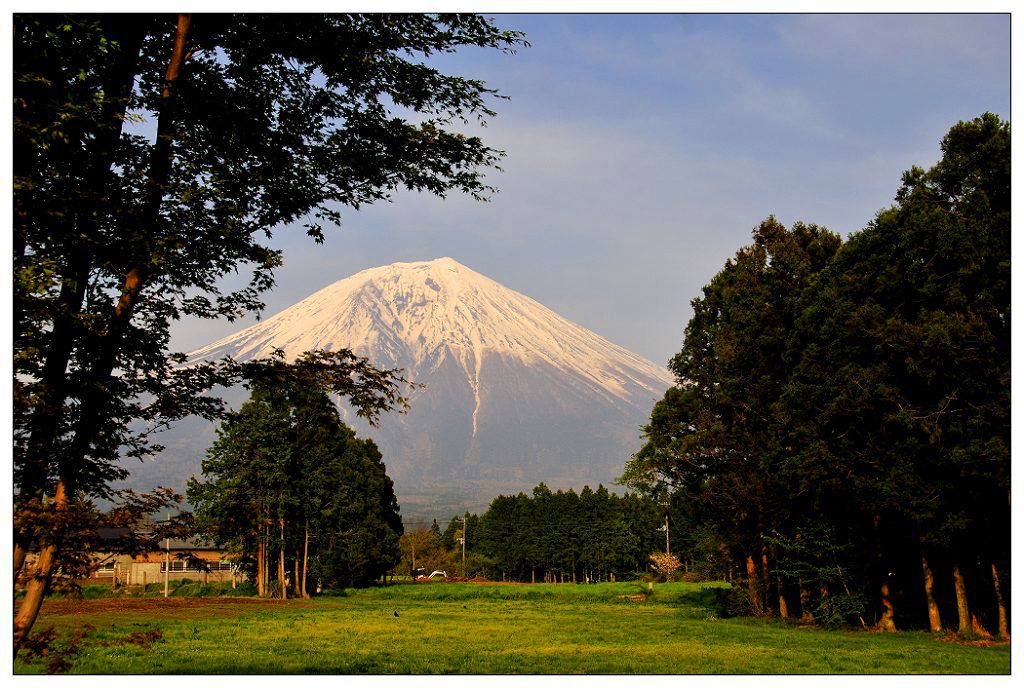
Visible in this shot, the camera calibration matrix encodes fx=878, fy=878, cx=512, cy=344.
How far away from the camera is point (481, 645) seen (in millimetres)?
24797

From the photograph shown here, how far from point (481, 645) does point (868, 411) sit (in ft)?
42.4

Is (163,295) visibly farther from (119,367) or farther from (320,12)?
(320,12)

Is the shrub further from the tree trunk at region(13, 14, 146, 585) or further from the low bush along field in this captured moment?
the tree trunk at region(13, 14, 146, 585)

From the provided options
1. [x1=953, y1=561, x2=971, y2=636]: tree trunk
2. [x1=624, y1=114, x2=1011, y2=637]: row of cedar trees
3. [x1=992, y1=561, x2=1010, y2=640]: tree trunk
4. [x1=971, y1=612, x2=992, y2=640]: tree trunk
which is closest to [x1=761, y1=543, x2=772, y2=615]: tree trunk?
[x1=624, y1=114, x2=1011, y2=637]: row of cedar trees

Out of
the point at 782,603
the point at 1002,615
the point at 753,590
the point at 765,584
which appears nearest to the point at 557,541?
the point at 753,590

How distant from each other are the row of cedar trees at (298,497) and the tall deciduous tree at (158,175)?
36.2 m

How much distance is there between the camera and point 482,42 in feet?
34.3

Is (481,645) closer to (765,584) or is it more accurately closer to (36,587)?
(765,584)

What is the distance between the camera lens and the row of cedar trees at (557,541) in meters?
96.7

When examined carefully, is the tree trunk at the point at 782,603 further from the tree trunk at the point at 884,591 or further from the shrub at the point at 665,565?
the shrub at the point at 665,565

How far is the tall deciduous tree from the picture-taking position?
330 inches

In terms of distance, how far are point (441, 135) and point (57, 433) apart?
5220 mm

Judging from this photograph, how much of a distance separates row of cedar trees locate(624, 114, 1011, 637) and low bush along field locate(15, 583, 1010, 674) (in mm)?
2566
